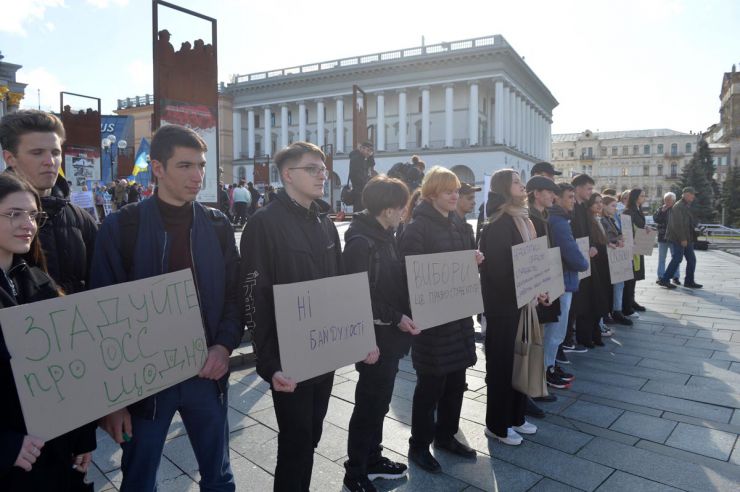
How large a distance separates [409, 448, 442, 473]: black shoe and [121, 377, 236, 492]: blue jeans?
1.38 m

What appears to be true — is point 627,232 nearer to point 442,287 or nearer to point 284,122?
point 442,287

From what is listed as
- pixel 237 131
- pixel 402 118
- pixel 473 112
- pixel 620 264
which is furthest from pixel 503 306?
pixel 237 131

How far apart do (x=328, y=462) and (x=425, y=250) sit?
1.54m

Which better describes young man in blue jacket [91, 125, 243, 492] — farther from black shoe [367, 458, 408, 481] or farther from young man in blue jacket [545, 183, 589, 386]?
young man in blue jacket [545, 183, 589, 386]

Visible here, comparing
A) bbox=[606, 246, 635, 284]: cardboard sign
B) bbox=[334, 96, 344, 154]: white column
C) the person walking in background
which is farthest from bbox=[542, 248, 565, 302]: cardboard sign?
bbox=[334, 96, 344, 154]: white column

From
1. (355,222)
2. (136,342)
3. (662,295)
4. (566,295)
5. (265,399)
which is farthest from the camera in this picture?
(662,295)

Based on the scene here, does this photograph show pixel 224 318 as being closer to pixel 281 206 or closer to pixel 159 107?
pixel 281 206

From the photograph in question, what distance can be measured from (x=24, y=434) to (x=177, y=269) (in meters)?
0.80

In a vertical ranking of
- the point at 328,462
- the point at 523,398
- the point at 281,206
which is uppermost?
the point at 281,206

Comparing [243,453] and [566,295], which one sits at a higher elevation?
[566,295]

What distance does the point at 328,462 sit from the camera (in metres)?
3.28

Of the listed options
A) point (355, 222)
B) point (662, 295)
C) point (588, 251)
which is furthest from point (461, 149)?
point (355, 222)

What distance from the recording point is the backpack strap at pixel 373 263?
2.85 metres

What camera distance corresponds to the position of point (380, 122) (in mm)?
55062
